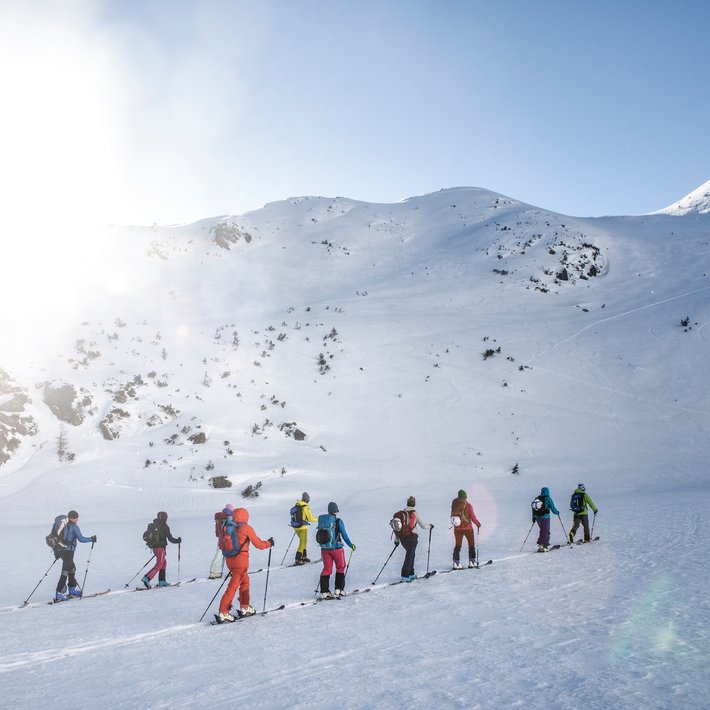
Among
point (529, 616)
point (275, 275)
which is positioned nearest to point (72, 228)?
point (275, 275)

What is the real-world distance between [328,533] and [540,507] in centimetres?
618

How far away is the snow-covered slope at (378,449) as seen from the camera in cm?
578

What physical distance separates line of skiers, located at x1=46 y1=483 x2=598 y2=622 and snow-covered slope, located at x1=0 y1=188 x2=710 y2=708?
2.02 ft

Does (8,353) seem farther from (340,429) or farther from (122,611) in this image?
(122,611)

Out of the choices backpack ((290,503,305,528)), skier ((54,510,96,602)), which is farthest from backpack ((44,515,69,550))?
backpack ((290,503,305,528))

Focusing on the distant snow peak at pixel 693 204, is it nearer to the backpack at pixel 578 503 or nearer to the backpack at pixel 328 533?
the backpack at pixel 578 503

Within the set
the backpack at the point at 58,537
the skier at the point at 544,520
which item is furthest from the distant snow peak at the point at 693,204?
the backpack at the point at 58,537

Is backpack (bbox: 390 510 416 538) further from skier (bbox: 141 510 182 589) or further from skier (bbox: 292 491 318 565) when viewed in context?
skier (bbox: 141 510 182 589)

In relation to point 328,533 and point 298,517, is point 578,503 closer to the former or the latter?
point 298,517

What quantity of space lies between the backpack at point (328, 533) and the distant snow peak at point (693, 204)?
8647 centimetres

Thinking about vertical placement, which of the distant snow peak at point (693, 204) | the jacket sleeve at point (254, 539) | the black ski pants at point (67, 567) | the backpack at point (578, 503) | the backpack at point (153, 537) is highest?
the distant snow peak at point (693, 204)

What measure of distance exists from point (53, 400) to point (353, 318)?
2230cm

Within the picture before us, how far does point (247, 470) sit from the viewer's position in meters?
22.9

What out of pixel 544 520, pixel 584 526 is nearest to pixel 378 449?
pixel 584 526
